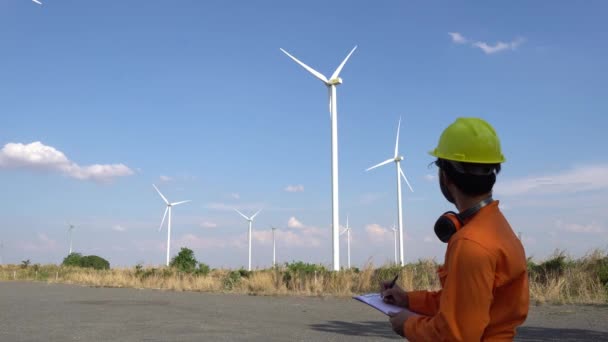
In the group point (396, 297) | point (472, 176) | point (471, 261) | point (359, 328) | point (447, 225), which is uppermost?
point (472, 176)

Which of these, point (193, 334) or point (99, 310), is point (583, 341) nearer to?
point (193, 334)

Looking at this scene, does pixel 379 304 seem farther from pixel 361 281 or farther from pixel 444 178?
pixel 361 281

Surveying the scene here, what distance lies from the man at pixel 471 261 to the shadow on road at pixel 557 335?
6.84m

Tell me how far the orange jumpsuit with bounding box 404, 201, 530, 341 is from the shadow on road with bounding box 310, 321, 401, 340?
7048 millimetres

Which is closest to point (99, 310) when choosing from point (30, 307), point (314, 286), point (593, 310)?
point (30, 307)

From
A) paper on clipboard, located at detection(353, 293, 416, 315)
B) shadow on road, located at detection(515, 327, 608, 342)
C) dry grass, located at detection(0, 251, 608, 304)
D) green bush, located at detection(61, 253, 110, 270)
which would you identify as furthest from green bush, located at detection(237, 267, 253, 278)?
Answer: green bush, located at detection(61, 253, 110, 270)

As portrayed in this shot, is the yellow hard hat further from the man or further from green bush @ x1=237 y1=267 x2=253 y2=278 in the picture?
green bush @ x1=237 y1=267 x2=253 y2=278

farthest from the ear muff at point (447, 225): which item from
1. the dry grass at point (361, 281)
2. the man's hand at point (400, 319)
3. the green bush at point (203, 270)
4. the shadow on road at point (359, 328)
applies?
the green bush at point (203, 270)

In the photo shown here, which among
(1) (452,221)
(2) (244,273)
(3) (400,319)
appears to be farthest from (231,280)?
(1) (452,221)

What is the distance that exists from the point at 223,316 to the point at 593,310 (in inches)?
306

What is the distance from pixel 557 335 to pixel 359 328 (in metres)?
3.21

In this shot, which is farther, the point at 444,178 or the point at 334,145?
the point at 334,145

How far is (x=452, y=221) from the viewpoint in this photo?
242 cm

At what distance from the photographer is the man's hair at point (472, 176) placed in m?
2.46
